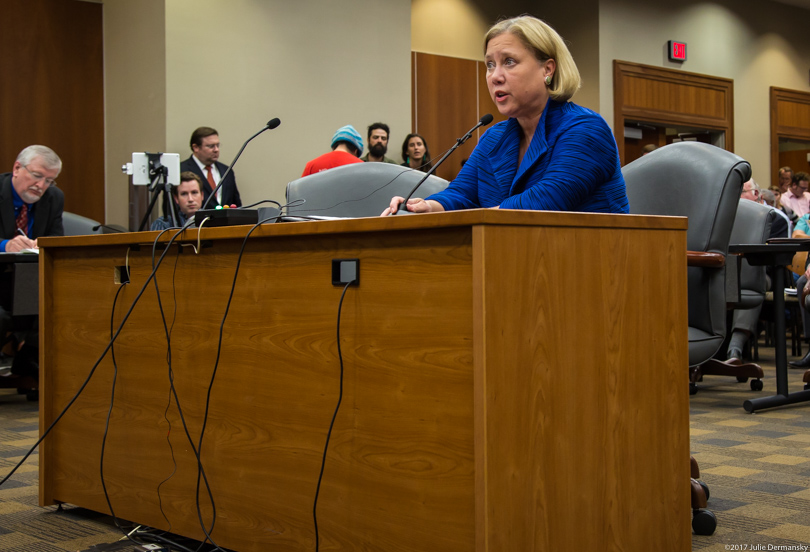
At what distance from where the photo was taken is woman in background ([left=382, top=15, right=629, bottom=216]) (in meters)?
1.75

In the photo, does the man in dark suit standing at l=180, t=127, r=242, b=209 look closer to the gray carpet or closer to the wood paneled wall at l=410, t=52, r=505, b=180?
the gray carpet

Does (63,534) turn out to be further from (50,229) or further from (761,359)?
(761,359)

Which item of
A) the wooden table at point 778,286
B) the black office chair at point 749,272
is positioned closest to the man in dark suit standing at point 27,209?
the wooden table at point 778,286

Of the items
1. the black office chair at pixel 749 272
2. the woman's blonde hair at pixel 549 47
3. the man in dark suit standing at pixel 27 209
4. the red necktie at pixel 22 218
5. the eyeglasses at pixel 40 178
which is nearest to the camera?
the woman's blonde hair at pixel 549 47

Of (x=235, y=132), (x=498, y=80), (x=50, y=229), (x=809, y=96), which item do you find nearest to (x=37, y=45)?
(x=235, y=132)

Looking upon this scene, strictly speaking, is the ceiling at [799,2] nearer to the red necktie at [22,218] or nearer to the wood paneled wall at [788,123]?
the wood paneled wall at [788,123]

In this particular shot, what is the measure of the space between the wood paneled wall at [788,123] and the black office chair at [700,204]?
320 inches

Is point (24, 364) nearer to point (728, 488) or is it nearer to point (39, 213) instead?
point (39, 213)

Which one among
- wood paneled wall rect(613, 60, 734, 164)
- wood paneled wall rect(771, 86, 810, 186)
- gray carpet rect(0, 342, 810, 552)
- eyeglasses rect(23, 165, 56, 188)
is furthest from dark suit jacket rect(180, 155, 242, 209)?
wood paneled wall rect(771, 86, 810, 186)

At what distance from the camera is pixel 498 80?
1845mm

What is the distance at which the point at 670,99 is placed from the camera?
8.80m

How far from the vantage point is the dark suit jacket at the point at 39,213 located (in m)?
3.94

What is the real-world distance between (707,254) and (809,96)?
9377 millimetres

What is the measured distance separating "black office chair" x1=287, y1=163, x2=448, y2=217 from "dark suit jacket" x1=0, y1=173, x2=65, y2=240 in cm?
200
